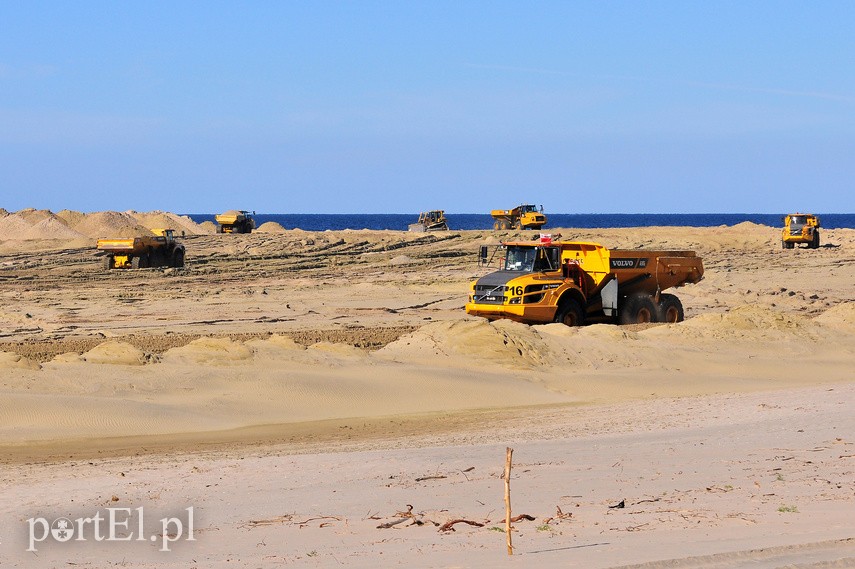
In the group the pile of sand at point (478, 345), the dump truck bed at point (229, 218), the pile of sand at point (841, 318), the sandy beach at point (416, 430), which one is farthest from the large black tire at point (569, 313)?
the dump truck bed at point (229, 218)

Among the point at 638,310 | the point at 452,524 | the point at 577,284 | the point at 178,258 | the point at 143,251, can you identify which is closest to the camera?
the point at 452,524

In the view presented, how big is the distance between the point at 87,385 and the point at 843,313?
54.2ft

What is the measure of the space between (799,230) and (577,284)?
101 ft

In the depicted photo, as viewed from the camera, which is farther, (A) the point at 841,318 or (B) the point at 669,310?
(A) the point at 841,318

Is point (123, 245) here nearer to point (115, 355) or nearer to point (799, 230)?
point (115, 355)

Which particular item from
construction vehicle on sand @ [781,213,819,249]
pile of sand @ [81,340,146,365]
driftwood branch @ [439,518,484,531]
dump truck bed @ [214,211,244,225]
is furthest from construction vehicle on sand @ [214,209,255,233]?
driftwood branch @ [439,518,484,531]

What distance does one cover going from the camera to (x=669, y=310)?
23.5m

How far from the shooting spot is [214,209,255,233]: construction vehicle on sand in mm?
59969

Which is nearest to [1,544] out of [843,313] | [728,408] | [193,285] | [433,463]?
[433,463]

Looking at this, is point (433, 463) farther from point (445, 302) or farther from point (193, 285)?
point (193, 285)

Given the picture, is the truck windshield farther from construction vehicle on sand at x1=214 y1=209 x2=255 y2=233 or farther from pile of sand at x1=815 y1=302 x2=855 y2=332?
construction vehicle on sand at x1=214 y1=209 x2=255 y2=233

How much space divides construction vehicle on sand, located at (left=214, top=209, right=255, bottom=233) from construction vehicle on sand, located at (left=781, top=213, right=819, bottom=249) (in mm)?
28292

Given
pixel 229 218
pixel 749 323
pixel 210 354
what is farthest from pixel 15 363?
pixel 229 218

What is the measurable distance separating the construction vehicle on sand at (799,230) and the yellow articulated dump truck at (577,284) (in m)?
27.7
